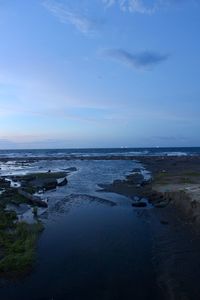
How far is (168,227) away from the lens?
78.7 feet

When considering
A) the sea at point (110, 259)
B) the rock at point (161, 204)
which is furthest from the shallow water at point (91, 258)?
the rock at point (161, 204)

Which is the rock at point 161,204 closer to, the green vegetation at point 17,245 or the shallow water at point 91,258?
the shallow water at point 91,258

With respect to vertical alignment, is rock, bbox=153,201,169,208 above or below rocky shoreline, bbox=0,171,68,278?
above

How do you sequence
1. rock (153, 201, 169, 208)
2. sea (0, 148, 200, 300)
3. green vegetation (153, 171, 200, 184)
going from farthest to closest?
green vegetation (153, 171, 200, 184) < rock (153, 201, 169, 208) < sea (0, 148, 200, 300)

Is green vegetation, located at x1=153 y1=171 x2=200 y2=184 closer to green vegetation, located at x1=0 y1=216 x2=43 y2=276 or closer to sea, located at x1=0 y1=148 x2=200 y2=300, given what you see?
sea, located at x1=0 y1=148 x2=200 y2=300

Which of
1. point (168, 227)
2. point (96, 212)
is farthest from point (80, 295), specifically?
point (96, 212)

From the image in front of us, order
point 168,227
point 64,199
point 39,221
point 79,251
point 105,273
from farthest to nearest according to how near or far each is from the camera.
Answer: point 64,199 < point 39,221 < point 168,227 < point 79,251 < point 105,273

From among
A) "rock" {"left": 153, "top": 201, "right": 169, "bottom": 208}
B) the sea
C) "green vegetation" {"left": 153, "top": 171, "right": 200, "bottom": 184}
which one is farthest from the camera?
"green vegetation" {"left": 153, "top": 171, "right": 200, "bottom": 184}

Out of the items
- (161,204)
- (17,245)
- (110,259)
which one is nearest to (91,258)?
(110,259)

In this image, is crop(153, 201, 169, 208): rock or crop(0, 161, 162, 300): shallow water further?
crop(153, 201, 169, 208): rock

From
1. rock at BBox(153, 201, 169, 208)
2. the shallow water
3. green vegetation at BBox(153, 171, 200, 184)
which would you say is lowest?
the shallow water

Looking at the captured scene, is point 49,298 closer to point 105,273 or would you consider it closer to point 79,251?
point 105,273

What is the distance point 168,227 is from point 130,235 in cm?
312

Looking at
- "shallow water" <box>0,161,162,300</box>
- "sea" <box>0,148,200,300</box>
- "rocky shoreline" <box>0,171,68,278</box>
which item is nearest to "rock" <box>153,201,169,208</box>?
"sea" <box>0,148,200,300</box>
